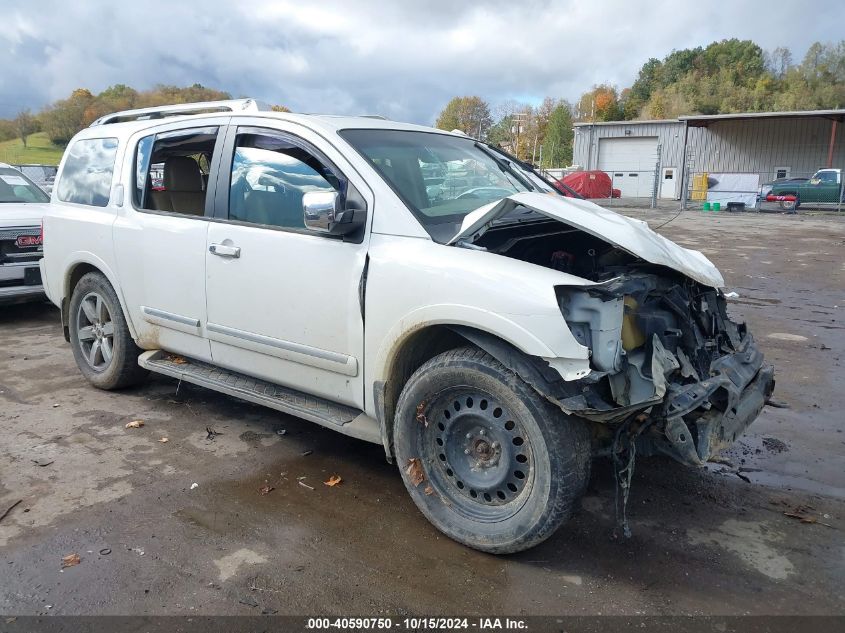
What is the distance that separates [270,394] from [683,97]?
275ft

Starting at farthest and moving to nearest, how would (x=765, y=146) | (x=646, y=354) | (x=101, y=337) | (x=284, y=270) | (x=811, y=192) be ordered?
1. (x=765, y=146)
2. (x=811, y=192)
3. (x=101, y=337)
4. (x=284, y=270)
5. (x=646, y=354)

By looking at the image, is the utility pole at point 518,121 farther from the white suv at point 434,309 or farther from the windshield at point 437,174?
the white suv at point 434,309

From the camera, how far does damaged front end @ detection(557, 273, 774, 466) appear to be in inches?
111

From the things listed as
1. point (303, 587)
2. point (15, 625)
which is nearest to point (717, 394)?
point (303, 587)

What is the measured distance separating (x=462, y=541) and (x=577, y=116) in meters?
92.6

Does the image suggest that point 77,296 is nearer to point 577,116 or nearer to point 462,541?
point 462,541

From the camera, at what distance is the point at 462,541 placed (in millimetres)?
3172

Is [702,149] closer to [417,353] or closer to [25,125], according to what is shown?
[25,125]

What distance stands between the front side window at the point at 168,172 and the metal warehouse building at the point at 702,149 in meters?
37.3

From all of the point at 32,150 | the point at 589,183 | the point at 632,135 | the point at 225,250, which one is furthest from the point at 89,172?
the point at 632,135

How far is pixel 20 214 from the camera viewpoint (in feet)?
25.8

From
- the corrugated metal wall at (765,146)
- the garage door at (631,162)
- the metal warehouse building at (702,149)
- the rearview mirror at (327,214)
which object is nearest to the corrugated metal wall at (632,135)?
the metal warehouse building at (702,149)

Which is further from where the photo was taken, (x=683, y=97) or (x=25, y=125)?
(x=683, y=97)

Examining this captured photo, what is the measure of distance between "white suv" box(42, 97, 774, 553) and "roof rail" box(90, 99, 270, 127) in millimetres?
45
